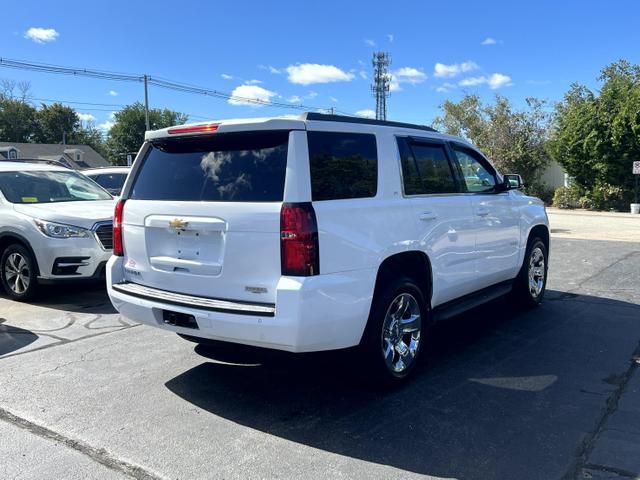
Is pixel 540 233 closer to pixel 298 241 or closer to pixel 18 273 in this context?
pixel 298 241

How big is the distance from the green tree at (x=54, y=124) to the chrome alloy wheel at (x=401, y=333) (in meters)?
85.7

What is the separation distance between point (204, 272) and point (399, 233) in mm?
1476

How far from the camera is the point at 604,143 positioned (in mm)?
26578

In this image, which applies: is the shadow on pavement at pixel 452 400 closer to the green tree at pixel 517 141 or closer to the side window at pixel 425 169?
the side window at pixel 425 169

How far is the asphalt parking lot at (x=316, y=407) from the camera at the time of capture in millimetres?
3283

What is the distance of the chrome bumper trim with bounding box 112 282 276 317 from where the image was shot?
3627 mm

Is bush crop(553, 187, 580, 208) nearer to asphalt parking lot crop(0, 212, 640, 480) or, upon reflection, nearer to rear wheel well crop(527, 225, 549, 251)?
rear wheel well crop(527, 225, 549, 251)

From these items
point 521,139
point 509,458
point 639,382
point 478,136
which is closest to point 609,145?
point 521,139

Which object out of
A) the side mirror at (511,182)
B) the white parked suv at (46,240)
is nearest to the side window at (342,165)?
the side mirror at (511,182)

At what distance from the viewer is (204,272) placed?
12.8 ft

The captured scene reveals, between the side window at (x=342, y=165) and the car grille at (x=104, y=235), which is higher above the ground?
the side window at (x=342, y=165)

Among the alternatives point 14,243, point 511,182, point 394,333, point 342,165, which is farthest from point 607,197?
point 342,165

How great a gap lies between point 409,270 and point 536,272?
3.04 metres

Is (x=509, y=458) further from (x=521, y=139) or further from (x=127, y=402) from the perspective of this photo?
(x=521, y=139)
